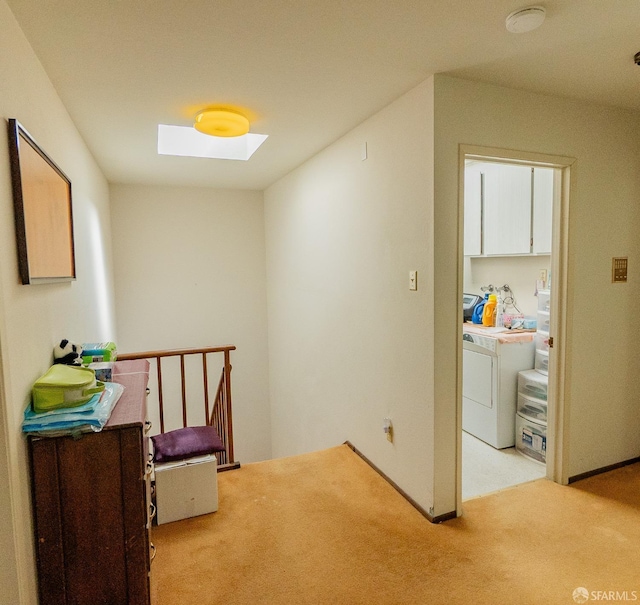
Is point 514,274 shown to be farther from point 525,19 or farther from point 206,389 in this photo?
point 206,389

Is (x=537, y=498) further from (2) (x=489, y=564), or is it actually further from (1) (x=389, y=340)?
(1) (x=389, y=340)

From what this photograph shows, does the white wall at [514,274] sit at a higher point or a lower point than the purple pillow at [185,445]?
higher

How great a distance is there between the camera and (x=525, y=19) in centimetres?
154

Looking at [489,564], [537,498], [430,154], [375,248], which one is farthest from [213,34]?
[537,498]

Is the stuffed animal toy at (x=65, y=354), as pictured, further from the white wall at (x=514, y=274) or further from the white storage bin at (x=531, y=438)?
the white wall at (x=514, y=274)

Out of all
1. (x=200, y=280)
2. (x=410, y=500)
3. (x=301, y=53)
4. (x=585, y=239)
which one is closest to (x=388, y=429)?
(x=410, y=500)

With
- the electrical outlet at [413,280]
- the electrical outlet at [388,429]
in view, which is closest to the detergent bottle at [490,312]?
the electrical outlet at [388,429]

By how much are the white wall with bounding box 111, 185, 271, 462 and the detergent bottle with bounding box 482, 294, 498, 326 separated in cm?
256

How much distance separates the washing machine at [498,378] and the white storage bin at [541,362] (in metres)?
0.03

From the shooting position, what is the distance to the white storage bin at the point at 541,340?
325 cm

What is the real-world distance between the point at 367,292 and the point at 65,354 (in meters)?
1.73

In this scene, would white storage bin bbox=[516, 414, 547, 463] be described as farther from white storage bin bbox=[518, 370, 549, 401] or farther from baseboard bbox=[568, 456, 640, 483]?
baseboard bbox=[568, 456, 640, 483]

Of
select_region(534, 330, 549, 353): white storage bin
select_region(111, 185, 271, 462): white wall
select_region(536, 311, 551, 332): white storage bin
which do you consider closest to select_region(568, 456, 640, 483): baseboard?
select_region(534, 330, 549, 353): white storage bin
